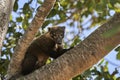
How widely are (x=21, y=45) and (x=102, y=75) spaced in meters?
A: 1.65

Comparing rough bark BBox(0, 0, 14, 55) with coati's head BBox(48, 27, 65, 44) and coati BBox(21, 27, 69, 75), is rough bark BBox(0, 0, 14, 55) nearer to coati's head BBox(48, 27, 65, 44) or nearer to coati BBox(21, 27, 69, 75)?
coati BBox(21, 27, 69, 75)

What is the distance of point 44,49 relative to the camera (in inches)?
173

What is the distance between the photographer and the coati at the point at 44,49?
148 inches

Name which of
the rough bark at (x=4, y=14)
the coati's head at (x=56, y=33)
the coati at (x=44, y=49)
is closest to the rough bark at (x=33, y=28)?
the rough bark at (x=4, y=14)

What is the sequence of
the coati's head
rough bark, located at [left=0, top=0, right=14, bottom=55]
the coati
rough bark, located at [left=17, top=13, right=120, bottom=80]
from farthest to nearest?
the coati's head
the coati
rough bark, located at [left=0, top=0, right=14, bottom=55]
rough bark, located at [left=17, top=13, right=120, bottom=80]

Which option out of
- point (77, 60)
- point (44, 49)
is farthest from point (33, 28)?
point (44, 49)

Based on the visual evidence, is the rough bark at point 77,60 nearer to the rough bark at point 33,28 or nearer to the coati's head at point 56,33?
the rough bark at point 33,28

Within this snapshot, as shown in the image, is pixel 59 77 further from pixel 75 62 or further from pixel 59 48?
pixel 59 48

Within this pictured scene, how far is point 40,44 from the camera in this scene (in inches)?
174

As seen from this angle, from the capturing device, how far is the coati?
377 centimetres

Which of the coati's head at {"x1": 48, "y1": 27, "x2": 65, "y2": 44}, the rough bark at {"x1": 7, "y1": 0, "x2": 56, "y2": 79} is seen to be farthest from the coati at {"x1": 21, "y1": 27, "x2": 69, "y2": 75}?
the rough bark at {"x1": 7, "y1": 0, "x2": 56, "y2": 79}

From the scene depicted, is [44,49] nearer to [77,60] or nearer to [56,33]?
[56,33]

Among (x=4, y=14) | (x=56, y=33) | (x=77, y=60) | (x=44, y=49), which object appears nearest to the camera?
(x=77, y=60)

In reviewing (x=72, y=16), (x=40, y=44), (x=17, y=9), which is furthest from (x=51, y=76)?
(x=72, y=16)
